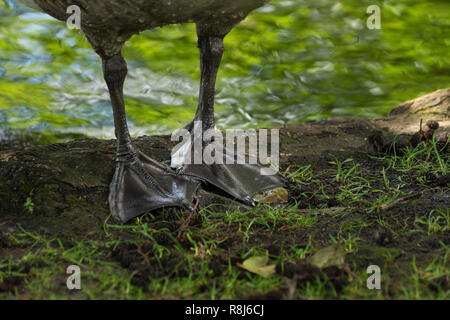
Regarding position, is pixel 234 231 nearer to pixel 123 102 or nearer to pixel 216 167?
pixel 216 167

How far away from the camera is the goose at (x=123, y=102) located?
3465mm

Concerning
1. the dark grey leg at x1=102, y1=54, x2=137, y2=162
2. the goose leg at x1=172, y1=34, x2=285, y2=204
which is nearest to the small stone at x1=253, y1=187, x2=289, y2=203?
the goose leg at x1=172, y1=34, x2=285, y2=204

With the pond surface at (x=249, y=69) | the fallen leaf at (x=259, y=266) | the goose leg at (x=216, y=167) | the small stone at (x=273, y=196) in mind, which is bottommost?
the fallen leaf at (x=259, y=266)

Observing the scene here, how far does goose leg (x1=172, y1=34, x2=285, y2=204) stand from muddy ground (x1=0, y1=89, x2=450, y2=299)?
114 millimetres

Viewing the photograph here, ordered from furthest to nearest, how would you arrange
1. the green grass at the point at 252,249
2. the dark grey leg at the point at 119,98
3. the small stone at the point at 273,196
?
1. the small stone at the point at 273,196
2. the dark grey leg at the point at 119,98
3. the green grass at the point at 252,249

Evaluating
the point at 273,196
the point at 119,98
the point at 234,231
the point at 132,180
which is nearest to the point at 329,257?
the point at 234,231

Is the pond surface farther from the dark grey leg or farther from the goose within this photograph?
the dark grey leg

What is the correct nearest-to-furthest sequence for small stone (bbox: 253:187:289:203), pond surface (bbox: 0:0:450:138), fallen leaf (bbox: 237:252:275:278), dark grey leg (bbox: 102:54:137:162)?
fallen leaf (bbox: 237:252:275:278) < dark grey leg (bbox: 102:54:137:162) < small stone (bbox: 253:187:289:203) < pond surface (bbox: 0:0:450:138)

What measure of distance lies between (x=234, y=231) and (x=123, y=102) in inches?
49.1

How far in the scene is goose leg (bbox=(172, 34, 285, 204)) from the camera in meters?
4.15

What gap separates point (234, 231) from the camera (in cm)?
346

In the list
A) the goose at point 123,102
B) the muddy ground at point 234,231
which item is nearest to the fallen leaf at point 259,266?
the muddy ground at point 234,231

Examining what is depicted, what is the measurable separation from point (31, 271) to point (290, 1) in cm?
694

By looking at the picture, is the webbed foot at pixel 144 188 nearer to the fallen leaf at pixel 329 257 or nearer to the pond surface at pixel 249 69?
the fallen leaf at pixel 329 257
